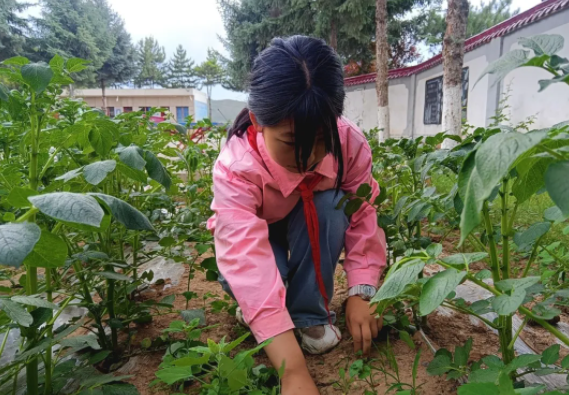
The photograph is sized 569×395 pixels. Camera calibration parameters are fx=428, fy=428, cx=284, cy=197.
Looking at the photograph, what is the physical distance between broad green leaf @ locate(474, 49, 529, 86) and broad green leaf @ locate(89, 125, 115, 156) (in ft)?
2.42

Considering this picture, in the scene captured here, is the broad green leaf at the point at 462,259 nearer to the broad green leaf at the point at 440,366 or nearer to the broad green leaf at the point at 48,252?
the broad green leaf at the point at 440,366

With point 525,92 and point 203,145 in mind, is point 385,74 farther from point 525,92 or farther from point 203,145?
point 203,145

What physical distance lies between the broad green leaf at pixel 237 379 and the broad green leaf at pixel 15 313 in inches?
13.1

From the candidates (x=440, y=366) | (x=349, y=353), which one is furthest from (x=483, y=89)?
(x=440, y=366)

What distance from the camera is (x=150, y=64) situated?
36500 mm

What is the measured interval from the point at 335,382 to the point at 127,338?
2.13ft

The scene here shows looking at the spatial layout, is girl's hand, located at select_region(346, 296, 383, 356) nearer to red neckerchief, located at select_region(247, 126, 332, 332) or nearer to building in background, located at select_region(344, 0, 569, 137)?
red neckerchief, located at select_region(247, 126, 332, 332)

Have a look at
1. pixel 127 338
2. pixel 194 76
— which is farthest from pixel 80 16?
pixel 127 338

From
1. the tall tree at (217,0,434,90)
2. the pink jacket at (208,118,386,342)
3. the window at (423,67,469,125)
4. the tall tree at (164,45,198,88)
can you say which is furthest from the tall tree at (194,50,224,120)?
the pink jacket at (208,118,386,342)

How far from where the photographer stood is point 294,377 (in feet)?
3.10

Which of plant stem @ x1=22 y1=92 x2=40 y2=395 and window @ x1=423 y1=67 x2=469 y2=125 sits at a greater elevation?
window @ x1=423 y1=67 x2=469 y2=125

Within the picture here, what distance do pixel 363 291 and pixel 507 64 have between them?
2.88ft

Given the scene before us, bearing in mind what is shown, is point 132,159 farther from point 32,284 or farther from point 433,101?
point 433,101

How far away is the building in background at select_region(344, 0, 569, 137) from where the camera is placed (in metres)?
5.87
